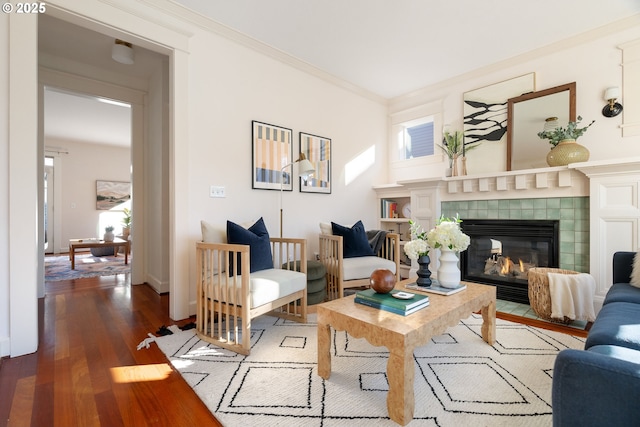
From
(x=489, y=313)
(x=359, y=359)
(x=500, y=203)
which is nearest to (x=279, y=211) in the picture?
(x=359, y=359)

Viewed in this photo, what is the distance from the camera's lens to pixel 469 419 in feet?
4.23

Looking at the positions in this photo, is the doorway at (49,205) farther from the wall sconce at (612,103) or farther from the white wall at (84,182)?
the wall sconce at (612,103)

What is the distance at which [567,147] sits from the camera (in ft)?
9.22

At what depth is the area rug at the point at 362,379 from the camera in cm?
132

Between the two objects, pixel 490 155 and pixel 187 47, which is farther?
pixel 490 155

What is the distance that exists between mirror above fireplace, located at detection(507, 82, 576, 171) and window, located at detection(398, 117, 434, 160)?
102cm

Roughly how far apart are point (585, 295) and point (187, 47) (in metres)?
3.92

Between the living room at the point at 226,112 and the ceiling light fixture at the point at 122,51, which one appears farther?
the ceiling light fixture at the point at 122,51

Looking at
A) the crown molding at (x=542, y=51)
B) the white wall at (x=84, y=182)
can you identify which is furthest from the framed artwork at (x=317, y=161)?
the white wall at (x=84, y=182)

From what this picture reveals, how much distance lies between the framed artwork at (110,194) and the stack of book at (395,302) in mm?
8087

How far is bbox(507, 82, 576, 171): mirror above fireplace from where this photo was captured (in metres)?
3.01

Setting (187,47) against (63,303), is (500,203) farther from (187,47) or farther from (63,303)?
(63,303)

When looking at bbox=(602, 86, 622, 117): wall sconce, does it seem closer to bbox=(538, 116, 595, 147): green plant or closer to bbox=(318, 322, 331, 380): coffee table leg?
bbox=(538, 116, 595, 147): green plant

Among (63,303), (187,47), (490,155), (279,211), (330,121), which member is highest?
(187,47)
